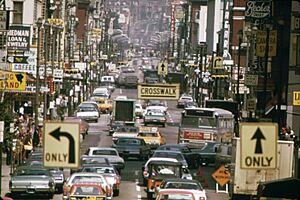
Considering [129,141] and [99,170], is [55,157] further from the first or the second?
[129,141]

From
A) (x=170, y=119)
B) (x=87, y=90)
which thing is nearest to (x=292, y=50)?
(x=170, y=119)

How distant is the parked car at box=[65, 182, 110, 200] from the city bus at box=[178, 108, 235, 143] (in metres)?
27.8

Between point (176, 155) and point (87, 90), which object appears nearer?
point (176, 155)

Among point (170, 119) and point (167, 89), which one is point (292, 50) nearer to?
point (167, 89)

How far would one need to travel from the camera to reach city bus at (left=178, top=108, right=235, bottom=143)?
2790 inches

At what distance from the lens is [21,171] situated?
4906 centimetres

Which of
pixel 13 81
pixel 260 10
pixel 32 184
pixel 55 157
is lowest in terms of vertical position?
pixel 32 184

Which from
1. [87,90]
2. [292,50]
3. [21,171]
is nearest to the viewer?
[21,171]

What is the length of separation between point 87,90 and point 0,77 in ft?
304

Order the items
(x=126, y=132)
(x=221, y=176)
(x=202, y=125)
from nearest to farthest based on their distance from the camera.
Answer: (x=221, y=176), (x=202, y=125), (x=126, y=132)

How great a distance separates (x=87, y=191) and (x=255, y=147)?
532 inches

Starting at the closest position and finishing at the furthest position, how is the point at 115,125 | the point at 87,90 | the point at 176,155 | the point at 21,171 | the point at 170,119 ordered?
the point at 21,171 < the point at 176,155 < the point at 115,125 < the point at 170,119 < the point at 87,90

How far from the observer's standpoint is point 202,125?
71562 mm

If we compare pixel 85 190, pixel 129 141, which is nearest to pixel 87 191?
pixel 85 190
